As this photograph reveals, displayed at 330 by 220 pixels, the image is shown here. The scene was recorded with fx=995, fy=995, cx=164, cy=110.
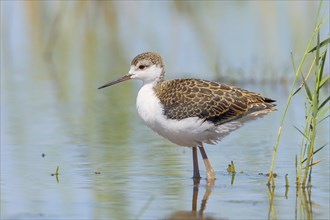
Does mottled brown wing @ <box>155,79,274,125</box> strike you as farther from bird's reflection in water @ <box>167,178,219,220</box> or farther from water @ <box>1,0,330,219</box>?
bird's reflection in water @ <box>167,178,219,220</box>

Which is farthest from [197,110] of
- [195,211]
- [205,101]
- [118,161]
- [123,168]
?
[195,211]

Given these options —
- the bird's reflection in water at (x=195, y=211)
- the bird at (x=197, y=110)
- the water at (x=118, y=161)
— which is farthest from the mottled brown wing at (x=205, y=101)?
the bird's reflection in water at (x=195, y=211)

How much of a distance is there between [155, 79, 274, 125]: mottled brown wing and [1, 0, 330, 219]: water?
0.60 metres

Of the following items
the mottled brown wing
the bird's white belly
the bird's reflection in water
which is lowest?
the bird's reflection in water

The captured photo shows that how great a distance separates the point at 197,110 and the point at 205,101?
142mm

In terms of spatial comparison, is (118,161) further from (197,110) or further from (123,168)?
(197,110)

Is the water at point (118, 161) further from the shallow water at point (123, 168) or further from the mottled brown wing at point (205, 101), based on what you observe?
the mottled brown wing at point (205, 101)

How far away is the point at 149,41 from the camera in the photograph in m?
18.5

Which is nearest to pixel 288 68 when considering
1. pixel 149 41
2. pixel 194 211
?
pixel 149 41

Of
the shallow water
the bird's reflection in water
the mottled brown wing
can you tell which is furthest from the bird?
the bird's reflection in water

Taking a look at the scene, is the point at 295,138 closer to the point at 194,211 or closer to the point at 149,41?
the point at 194,211

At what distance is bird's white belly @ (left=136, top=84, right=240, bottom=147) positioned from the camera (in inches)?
378

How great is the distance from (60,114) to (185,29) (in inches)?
261

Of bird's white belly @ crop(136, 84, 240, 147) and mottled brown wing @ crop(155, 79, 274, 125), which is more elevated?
mottled brown wing @ crop(155, 79, 274, 125)
